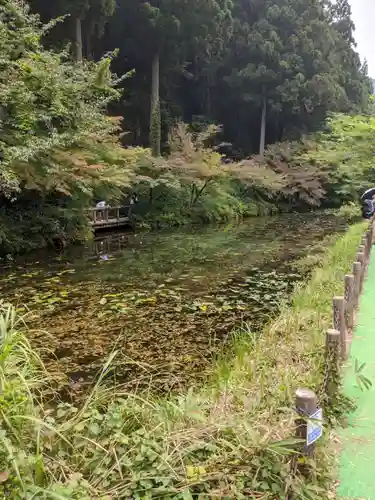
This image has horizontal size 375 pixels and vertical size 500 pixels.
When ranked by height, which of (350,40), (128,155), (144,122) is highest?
(350,40)

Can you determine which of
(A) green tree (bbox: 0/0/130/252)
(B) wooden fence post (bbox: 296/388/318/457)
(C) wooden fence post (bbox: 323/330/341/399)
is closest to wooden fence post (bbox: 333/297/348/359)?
(C) wooden fence post (bbox: 323/330/341/399)

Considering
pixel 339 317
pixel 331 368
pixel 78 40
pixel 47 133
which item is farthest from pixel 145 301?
pixel 78 40

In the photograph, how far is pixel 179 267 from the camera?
33.4 feet

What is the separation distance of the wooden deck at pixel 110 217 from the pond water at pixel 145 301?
2.30 metres

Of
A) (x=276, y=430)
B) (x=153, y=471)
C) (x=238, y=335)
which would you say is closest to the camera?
(x=153, y=471)

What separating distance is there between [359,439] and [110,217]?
15.1 m

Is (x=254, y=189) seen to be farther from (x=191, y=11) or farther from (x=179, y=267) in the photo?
(x=179, y=267)

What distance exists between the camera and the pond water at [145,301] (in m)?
4.96

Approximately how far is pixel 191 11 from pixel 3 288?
18.1 meters

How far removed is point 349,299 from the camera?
16.2 feet

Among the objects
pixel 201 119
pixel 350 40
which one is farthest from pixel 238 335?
pixel 350 40

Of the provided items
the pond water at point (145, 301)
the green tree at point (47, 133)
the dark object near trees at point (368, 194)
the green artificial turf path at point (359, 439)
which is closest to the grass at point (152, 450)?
the green artificial turf path at point (359, 439)

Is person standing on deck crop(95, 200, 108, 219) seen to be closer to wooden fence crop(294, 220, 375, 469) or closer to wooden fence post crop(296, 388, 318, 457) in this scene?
wooden fence crop(294, 220, 375, 469)

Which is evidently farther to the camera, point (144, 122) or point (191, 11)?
point (144, 122)
